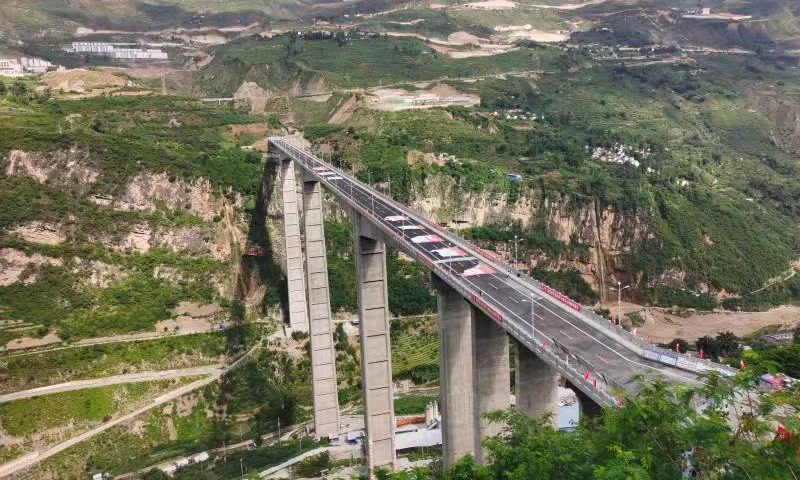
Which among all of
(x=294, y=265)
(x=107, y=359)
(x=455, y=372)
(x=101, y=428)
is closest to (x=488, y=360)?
(x=455, y=372)

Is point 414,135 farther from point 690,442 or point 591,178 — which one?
point 690,442

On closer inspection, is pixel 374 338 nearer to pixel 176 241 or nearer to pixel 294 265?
pixel 294 265

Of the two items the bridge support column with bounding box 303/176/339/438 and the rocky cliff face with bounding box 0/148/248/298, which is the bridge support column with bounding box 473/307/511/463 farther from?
the rocky cliff face with bounding box 0/148/248/298

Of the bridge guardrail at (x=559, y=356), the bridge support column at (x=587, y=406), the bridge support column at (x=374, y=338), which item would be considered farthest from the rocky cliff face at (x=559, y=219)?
the bridge support column at (x=587, y=406)

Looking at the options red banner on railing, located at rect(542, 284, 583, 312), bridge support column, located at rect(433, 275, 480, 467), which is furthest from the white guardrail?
bridge support column, located at rect(433, 275, 480, 467)

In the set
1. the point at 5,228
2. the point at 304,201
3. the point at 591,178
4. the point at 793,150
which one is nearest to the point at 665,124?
the point at 793,150

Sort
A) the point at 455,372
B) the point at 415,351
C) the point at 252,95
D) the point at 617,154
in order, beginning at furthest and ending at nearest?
the point at 252,95
the point at 617,154
the point at 415,351
the point at 455,372

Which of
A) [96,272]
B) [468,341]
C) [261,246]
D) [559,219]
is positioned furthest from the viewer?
[559,219]

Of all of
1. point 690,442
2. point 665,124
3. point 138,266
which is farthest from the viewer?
point 665,124
